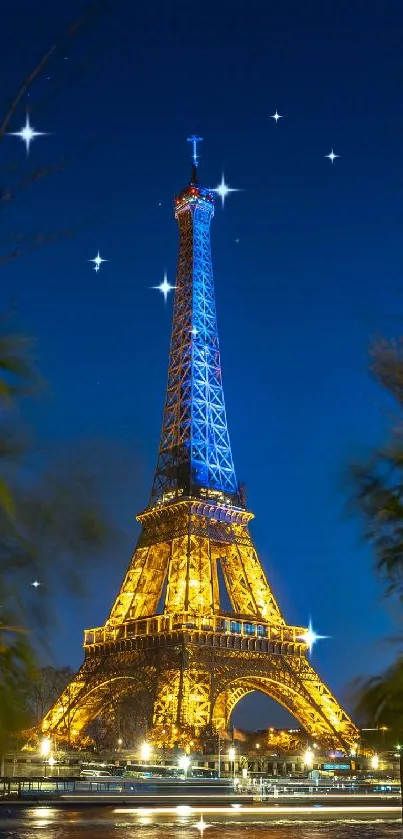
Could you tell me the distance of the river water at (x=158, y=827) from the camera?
74.8ft

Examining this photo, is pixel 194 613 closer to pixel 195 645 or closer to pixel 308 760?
pixel 195 645

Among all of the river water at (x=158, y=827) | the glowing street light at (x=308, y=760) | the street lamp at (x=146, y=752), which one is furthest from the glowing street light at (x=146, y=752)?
the river water at (x=158, y=827)

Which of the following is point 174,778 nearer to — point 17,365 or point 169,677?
point 169,677

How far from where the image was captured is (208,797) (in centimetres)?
4034

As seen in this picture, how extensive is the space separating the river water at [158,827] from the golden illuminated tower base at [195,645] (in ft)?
115

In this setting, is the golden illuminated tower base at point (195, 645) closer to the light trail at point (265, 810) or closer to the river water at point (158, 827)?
the light trail at point (265, 810)

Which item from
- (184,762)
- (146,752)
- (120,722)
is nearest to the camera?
(184,762)

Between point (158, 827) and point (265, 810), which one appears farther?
point (265, 810)

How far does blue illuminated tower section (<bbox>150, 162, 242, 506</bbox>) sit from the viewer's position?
8244cm

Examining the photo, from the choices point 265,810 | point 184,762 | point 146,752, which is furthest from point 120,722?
point 265,810

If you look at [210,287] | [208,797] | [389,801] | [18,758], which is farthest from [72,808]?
[210,287]

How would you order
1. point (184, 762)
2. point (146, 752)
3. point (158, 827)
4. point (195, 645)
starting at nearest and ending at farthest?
point (158, 827)
point (184, 762)
point (146, 752)
point (195, 645)

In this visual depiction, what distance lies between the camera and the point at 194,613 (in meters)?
71.2

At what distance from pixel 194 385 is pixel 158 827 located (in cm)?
6233
